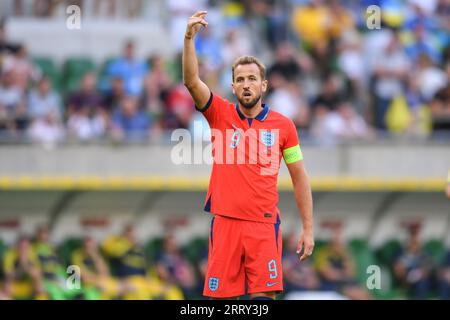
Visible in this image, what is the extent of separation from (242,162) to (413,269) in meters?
9.90

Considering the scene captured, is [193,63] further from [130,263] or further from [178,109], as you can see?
[178,109]

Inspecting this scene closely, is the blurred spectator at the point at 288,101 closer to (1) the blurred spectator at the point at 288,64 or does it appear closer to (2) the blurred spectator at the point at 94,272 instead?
(1) the blurred spectator at the point at 288,64

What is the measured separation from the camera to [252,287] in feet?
29.9

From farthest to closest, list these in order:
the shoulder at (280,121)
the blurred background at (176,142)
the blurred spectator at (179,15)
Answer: the blurred spectator at (179,15) → the blurred background at (176,142) → the shoulder at (280,121)

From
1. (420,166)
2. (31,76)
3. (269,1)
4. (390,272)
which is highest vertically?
(269,1)

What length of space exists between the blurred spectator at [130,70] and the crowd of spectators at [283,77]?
0.01 m

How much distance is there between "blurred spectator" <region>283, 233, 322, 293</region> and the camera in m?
17.5

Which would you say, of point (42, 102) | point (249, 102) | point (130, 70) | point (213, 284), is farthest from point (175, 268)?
point (249, 102)

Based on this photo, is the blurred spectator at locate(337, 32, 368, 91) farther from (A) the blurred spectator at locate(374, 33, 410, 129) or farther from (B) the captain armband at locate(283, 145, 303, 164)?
(B) the captain armband at locate(283, 145, 303, 164)

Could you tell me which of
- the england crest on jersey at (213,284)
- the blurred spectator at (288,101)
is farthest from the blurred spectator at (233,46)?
the england crest on jersey at (213,284)

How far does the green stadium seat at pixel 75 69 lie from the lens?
18.5 metres
